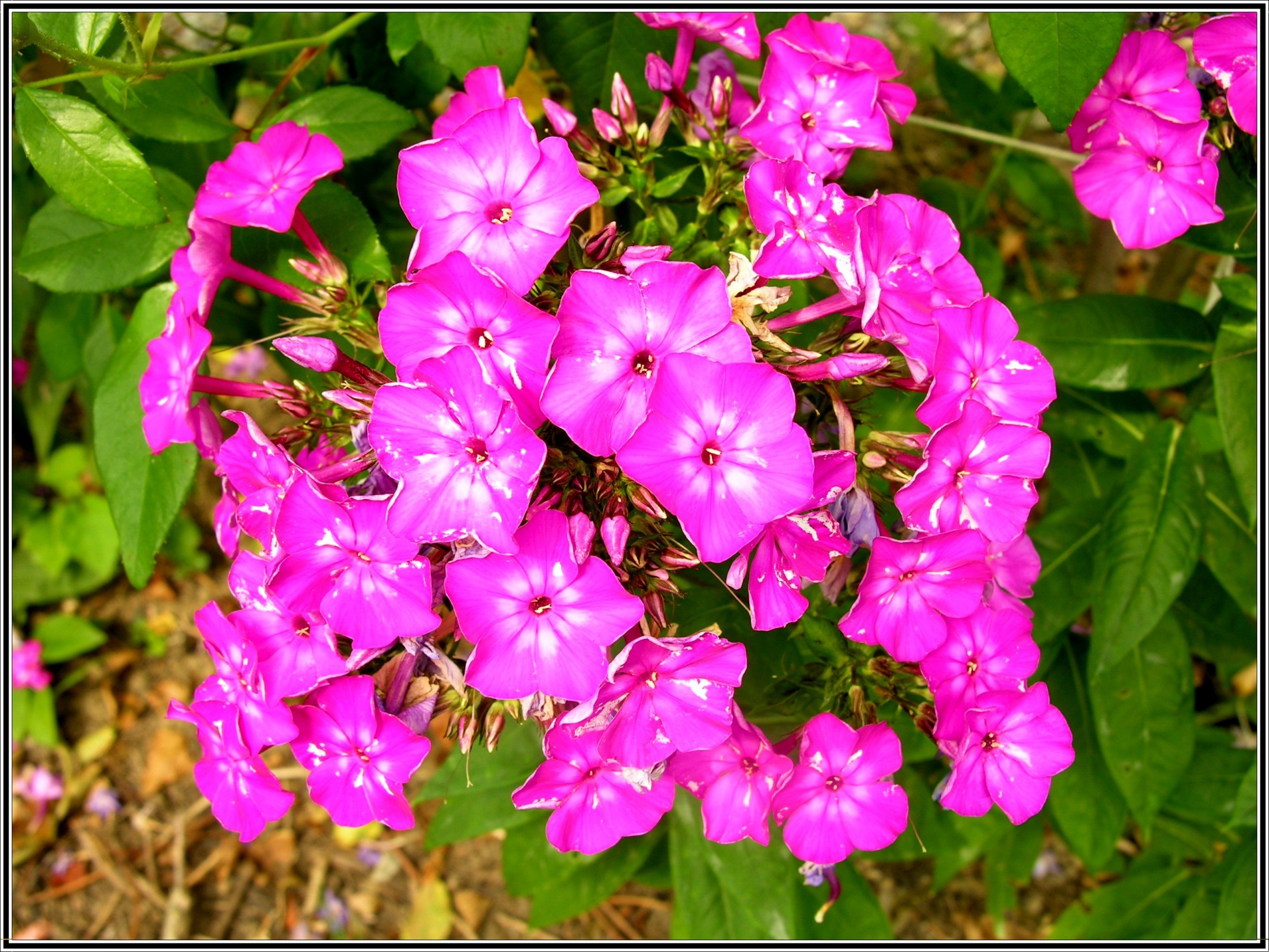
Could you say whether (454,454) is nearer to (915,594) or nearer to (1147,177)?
(915,594)

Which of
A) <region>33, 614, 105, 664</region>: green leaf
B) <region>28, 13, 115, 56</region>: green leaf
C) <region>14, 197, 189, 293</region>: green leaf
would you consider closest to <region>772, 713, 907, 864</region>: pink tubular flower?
<region>14, 197, 189, 293</region>: green leaf

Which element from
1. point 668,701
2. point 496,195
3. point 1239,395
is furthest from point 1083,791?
point 496,195

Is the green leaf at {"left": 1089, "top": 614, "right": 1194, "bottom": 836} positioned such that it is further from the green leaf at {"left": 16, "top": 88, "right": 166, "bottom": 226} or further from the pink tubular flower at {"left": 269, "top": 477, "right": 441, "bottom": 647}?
the green leaf at {"left": 16, "top": 88, "right": 166, "bottom": 226}

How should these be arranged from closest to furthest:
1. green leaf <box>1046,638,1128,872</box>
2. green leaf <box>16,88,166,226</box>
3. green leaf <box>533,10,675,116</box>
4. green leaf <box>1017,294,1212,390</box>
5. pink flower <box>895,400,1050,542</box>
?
1. pink flower <box>895,400,1050,542</box>
2. green leaf <box>16,88,166,226</box>
3. green leaf <box>533,10,675,116</box>
4. green leaf <box>1017,294,1212,390</box>
5. green leaf <box>1046,638,1128,872</box>

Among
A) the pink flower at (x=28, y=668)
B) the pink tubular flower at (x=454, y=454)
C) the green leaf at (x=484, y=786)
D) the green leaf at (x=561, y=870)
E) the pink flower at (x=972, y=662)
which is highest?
the pink tubular flower at (x=454, y=454)

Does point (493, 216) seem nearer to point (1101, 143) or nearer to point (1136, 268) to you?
point (1101, 143)

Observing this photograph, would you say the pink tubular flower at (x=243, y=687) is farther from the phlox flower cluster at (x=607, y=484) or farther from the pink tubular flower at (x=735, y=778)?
the pink tubular flower at (x=735, y=778)

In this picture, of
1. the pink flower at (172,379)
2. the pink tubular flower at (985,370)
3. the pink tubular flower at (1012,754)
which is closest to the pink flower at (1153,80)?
the pink tubular flower at (985,370)
